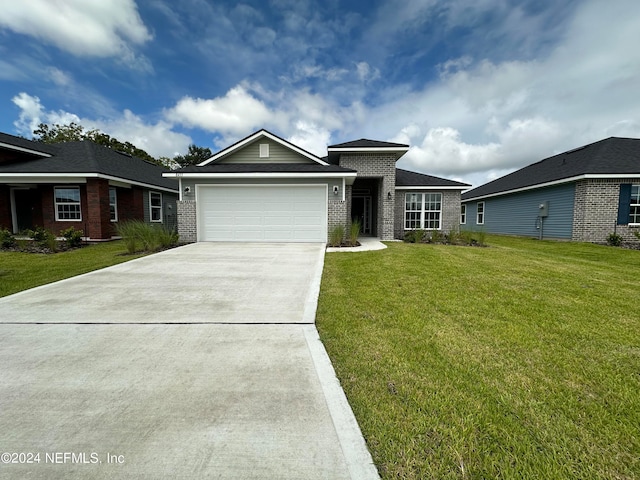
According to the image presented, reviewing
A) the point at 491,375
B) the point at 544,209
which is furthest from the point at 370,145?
the point at 491,375

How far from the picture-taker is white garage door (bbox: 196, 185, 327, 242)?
11.3 metres

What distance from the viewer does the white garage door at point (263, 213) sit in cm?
1127

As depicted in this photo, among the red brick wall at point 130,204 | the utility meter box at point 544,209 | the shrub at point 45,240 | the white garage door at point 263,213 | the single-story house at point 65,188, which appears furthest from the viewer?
the utility meter box at point 544,209

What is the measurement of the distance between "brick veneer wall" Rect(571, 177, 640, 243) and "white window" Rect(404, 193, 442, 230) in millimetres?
6128

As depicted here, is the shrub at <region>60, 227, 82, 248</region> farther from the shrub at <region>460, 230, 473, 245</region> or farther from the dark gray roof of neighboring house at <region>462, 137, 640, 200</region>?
the dark gray roof of neighboring house at <region>462, 137, 640, 200</region>

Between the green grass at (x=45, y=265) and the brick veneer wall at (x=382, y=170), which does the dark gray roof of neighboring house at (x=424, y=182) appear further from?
the green grass at (x=45, y=265)

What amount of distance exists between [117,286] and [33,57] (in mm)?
18767

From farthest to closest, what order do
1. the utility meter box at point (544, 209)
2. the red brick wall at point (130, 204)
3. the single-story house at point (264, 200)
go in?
1. the utility meter box at point (544, 209)
2. the red brick wall at point (130, 204)
3. the single-story house at point (264, 200)

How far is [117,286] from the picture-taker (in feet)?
17.3

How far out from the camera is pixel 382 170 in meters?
12.7

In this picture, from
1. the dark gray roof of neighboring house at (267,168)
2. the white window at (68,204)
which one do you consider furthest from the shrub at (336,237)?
the white window at (68,204)

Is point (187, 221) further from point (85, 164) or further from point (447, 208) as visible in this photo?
point (447, 208)

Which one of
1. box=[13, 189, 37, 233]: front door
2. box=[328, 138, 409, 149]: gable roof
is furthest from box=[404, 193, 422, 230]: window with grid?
box=[13, 189, 37, 233]: front door

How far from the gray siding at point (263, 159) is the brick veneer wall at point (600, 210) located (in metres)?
12.8
